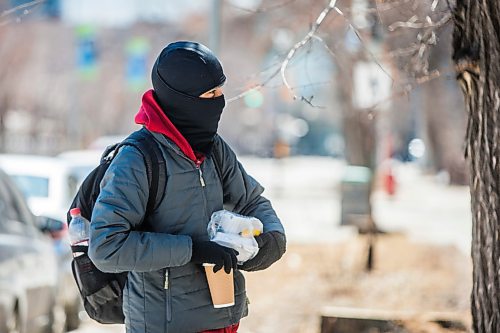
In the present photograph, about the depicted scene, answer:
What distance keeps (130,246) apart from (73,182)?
333 inches

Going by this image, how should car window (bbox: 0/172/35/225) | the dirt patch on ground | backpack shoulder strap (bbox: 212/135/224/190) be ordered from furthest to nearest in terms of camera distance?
the dirt patch on ground < car window (bbox: 0/172/35/225) < backpack shoulder strap (bbox: 212/135/224/190)

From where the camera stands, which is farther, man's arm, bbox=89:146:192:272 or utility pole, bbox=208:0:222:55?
utility pole, bbox=208:0:222:55

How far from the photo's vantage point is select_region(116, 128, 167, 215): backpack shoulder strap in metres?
3.69

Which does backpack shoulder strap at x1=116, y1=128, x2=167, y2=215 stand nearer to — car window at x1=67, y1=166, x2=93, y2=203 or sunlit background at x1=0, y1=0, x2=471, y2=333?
sunlit background at x1=0, y1=0, x2=471, y2=333

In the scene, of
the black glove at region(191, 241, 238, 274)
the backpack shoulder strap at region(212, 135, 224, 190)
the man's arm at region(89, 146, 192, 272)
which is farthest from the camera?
the backpack shoulder strap at region(212, 135, 224, 190)

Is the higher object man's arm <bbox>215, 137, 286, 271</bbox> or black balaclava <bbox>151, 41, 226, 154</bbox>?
black balaclava <bbox>151, 41, 226, 154</bbox>

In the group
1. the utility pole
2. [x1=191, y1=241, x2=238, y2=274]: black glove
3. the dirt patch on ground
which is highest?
the utility pole

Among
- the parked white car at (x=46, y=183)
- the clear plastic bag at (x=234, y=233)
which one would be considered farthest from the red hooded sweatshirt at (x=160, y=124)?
the parked white car at (x=46, y=183)

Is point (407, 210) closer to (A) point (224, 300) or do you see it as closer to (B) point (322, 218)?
(B) point (322, 218)

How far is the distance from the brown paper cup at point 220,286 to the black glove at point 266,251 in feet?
0.33

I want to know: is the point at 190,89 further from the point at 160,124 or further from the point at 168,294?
the point at 168,294

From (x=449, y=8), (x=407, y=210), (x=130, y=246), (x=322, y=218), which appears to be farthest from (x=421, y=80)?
(x=407, y=210)

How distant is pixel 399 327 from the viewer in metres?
7.81

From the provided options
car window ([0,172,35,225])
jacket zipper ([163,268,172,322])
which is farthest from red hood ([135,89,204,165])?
car window ([0,172,35,225])
